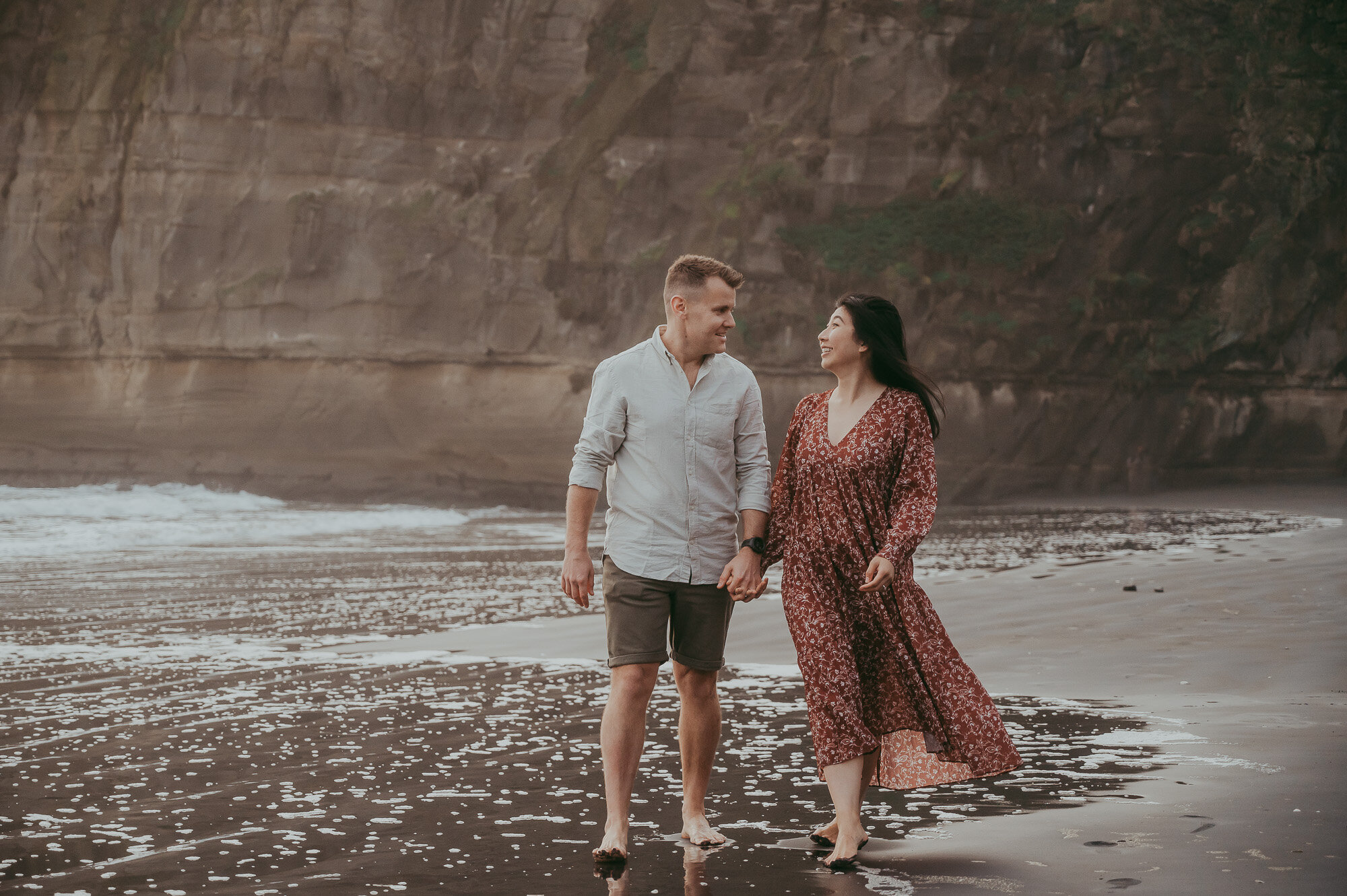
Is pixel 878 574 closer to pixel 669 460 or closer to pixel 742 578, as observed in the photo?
pixel 742 578

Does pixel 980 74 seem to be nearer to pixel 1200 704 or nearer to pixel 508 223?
pixel 508 223

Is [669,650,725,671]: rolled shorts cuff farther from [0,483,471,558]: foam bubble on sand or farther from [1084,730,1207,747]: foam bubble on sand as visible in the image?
[0,483,471,558]: foam bubble on sand

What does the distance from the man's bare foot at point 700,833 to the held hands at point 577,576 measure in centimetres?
68

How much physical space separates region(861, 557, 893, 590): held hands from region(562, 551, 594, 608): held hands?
762 mm

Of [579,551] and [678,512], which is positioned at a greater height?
[678,512]

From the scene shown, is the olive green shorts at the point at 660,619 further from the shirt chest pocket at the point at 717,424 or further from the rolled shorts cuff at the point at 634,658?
the shirt chest pocket at the point at 717,424

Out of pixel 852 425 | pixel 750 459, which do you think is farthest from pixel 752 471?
pixel 852 425

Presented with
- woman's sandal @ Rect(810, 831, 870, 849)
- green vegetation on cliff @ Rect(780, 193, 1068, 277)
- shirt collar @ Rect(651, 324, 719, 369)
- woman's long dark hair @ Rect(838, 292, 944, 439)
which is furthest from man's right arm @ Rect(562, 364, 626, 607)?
green vegetation on cliff @ Rect(780, 193, 1068, 277)

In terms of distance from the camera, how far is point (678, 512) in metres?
3.99

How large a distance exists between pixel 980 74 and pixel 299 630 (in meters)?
23.8

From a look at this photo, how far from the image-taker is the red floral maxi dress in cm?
391

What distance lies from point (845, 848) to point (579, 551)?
1.07m

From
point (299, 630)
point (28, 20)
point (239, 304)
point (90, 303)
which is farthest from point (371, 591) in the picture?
point (28, 20)

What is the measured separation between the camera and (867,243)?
28.3 metres
